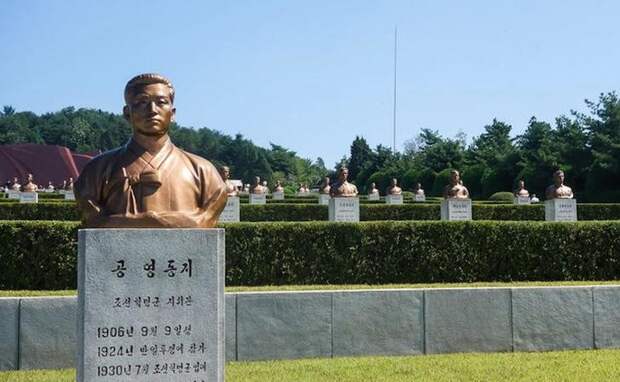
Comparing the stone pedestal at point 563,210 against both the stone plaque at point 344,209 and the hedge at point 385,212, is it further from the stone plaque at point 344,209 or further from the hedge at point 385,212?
the stone plaque at point 344,209

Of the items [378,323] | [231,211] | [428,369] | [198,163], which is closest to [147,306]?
[198,163]

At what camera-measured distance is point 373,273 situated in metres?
12.3

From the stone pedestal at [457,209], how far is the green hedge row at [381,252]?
690 cm

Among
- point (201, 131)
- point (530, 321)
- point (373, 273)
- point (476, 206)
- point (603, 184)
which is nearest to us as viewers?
point (530, 321)

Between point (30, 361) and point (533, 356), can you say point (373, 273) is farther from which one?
point (30, 361)

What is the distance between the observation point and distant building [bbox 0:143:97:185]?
83000 millimetres

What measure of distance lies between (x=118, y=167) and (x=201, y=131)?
397 ft

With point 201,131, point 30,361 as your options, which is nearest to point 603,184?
point 30,361

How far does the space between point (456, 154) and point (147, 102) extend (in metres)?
57.3

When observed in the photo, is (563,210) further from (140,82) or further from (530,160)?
(530,160)

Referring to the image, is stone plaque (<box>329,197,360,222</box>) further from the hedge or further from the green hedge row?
the green hedge row

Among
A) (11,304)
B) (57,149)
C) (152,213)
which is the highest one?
(57,149)

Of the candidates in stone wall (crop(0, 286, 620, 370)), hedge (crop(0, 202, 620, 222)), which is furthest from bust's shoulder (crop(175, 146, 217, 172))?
hedge (crop(0, 202, 620, 222))

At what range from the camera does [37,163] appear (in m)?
85.2
